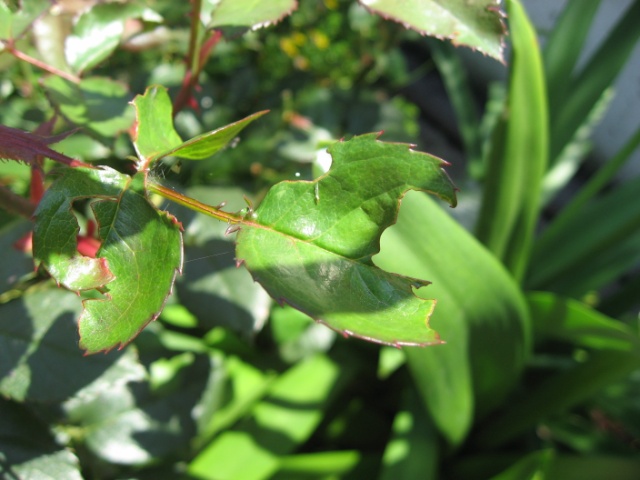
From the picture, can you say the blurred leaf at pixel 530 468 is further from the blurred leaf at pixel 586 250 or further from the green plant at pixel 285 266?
the blurred leaf at pixel 586 250

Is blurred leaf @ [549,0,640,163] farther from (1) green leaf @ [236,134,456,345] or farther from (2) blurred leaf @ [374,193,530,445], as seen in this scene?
(1) green leaf @ [236,134,456,345]

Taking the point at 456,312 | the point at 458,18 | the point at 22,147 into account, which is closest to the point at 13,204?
the point at 22,147

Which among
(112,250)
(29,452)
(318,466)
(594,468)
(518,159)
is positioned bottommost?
(318,466)

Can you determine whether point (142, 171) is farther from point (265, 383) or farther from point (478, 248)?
point (265, 383)

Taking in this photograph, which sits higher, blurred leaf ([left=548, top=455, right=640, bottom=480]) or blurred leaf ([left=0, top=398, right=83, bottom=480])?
blurred leaf ([left=0, top=398, right=83, bottom=480])

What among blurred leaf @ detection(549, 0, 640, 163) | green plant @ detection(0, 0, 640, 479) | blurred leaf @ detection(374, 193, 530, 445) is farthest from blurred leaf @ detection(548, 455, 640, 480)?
blurred leaf @ detection(549, 0, 640, 163)

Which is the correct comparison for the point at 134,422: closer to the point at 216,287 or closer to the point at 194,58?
the point at 216,287

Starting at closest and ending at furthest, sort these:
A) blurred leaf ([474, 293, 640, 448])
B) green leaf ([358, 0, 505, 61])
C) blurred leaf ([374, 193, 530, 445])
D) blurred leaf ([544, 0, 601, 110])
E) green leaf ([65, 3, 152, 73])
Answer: green leaf ([358, 0, 505, 61]), green leaf ([65, 3, 152, 73]), blurred leaf ([374, 193, 530, 445]), blurred leaf ([474, 293, 640, 448]), blurred leaf ([544, 0, 601, 110])

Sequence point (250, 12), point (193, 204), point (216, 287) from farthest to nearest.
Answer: point (216, 287)
point (250, 12)
point (193, 204)
